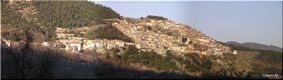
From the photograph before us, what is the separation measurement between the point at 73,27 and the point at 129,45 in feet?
42.5

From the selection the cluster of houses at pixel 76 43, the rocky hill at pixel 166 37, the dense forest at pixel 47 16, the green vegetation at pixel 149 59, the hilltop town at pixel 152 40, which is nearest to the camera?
the green vegetation at pixel 149 59

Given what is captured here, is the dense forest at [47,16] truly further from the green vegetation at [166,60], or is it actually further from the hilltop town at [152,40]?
the green vegetation at [166,60]

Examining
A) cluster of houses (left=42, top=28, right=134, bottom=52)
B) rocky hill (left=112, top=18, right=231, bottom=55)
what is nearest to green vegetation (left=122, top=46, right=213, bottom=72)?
cluster of houses (left=42, top=28, right=134, bottom=52)

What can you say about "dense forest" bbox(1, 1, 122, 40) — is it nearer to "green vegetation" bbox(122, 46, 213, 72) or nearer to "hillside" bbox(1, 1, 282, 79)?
"hillside" bbox(1, 1, 282, 79)

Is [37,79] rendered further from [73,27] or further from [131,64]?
[73,27]

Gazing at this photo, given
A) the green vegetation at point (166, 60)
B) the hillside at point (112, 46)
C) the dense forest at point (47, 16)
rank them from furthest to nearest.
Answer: the dense forest at point (47, 16), the green vegetation at point (166, 60), the hillside at point (112, 46)

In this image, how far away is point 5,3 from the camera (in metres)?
106

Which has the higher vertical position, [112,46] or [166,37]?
[166,37]

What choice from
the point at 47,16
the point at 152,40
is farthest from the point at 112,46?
the point at 47,16

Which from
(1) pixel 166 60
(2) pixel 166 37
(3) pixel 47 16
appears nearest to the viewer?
(1) pixel 166 60

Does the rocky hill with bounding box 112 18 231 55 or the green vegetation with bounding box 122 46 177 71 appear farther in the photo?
the rocky hill with bounding box 112 18 231 55

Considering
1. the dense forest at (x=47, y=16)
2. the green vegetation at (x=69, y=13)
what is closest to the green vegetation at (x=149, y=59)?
the dense forest at (x=47, y=16)

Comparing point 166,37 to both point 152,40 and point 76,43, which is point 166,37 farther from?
point 76,43

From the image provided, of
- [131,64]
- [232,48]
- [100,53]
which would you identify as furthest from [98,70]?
[232,48]
